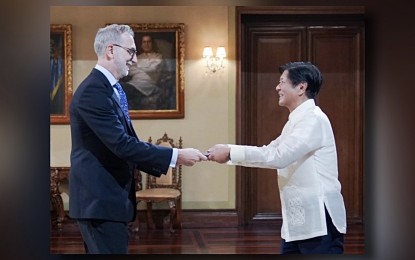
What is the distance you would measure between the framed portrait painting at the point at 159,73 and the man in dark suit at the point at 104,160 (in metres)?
0.21

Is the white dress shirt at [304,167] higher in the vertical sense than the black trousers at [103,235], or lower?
higher

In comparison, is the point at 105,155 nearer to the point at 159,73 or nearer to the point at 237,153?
the point at 159,73

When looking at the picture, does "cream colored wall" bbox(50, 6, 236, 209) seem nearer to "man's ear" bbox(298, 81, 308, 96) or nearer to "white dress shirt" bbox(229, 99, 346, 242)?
"white dress shirt" bbox(229, 99, 346, 242)

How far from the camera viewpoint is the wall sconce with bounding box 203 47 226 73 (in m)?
3.73

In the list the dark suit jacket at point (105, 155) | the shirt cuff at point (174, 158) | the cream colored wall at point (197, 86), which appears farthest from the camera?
the cream colored wall at point (197, 86)

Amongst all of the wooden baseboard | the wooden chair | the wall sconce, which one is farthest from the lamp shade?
the wooden baseboard

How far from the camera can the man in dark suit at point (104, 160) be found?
334 cm

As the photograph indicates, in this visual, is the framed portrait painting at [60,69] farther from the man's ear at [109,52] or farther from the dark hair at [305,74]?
the dark hair at [305,74]

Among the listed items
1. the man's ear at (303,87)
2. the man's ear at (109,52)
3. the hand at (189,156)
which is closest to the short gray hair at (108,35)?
the man's ear at (109,52)

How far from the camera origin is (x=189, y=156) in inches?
144

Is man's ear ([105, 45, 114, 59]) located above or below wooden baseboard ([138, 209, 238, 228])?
above

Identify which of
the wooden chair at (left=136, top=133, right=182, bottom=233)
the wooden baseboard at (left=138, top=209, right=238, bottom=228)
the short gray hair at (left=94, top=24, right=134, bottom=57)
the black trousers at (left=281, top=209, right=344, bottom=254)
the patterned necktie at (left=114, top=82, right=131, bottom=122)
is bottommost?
the black trousers at (left=281, top=209, right=344, bottom=254)

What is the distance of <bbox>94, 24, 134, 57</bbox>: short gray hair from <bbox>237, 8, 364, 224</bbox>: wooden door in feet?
2.25

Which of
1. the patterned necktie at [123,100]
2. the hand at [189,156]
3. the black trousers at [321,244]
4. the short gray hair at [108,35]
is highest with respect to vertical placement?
the short gray hair at [108,35]
